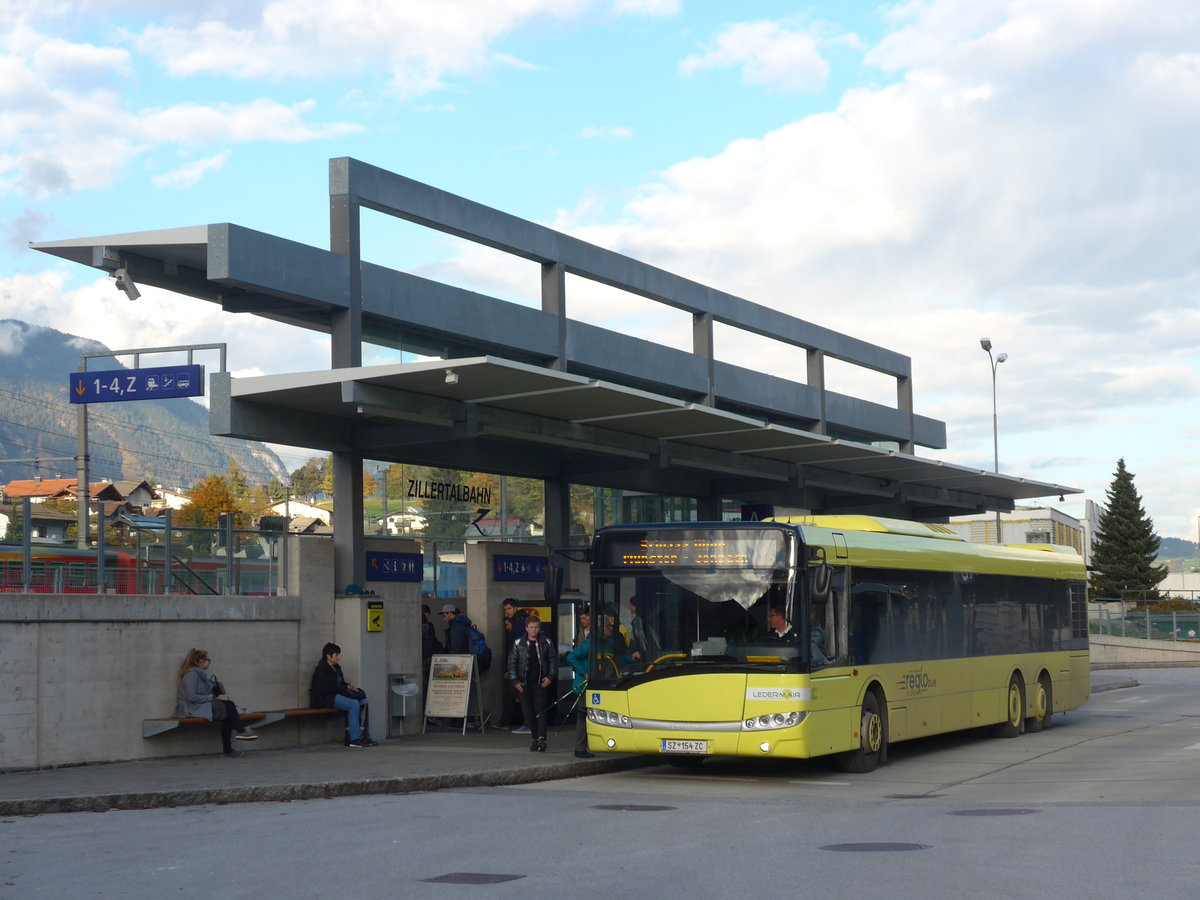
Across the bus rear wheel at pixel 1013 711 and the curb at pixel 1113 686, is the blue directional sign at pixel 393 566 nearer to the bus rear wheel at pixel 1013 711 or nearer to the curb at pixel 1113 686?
the bus rear wheel at pixel 1013 711

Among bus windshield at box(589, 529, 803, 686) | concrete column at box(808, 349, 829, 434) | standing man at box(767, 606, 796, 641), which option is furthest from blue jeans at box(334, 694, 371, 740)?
concrete column at box(808, 349, 829, 434)

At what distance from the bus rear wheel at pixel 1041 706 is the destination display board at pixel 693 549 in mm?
8867

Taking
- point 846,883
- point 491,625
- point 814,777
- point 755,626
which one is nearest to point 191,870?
point 846,883

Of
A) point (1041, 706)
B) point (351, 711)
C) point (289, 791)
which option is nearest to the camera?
point (289, 791)

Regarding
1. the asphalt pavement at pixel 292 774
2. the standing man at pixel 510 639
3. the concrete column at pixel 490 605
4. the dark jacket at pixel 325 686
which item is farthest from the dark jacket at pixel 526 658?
the concrete column at pixel 490 605

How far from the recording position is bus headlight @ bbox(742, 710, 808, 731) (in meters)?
14.9

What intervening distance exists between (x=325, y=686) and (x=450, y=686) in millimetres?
2484

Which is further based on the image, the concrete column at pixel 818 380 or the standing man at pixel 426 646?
the concrete column at pixel 818 380

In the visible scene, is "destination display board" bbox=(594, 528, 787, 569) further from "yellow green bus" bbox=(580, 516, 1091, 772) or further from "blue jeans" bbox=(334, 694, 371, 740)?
"blue jeans" bbox=(334, 694, 371, 740)

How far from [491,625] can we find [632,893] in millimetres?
13960

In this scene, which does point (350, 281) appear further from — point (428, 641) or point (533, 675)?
point (533, 675)

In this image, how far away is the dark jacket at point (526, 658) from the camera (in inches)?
719

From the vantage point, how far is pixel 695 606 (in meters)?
15.6

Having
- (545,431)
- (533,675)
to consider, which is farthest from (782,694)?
(545,431)
